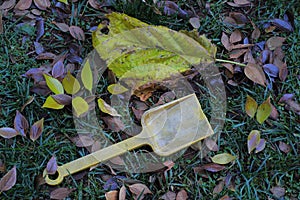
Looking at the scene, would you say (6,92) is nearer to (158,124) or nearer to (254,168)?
(158,124)

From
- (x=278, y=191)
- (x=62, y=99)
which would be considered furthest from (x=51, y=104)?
(x=278, y=191)

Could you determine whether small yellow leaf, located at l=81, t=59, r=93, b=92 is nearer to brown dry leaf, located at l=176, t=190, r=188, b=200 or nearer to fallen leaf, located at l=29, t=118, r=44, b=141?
fallen leaf, located at l=29, t=118, r=44, b=141

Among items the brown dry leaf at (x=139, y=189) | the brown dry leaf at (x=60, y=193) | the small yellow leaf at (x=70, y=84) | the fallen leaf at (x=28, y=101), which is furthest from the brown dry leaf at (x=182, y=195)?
the fallen leaf at (x=28, y=101)

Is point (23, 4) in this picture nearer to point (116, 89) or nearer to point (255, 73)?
point (116, 89)

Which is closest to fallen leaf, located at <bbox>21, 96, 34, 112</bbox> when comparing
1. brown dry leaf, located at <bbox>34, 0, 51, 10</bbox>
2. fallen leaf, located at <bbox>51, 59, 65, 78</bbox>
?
fallen leaf, located at <bbox>51, 59, 65, 78</bbox>

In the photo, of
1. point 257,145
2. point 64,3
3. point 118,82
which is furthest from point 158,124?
point 64,3

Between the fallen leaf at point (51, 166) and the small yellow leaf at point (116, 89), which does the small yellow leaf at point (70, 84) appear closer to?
the small yellow leaf at point (116, 89)
